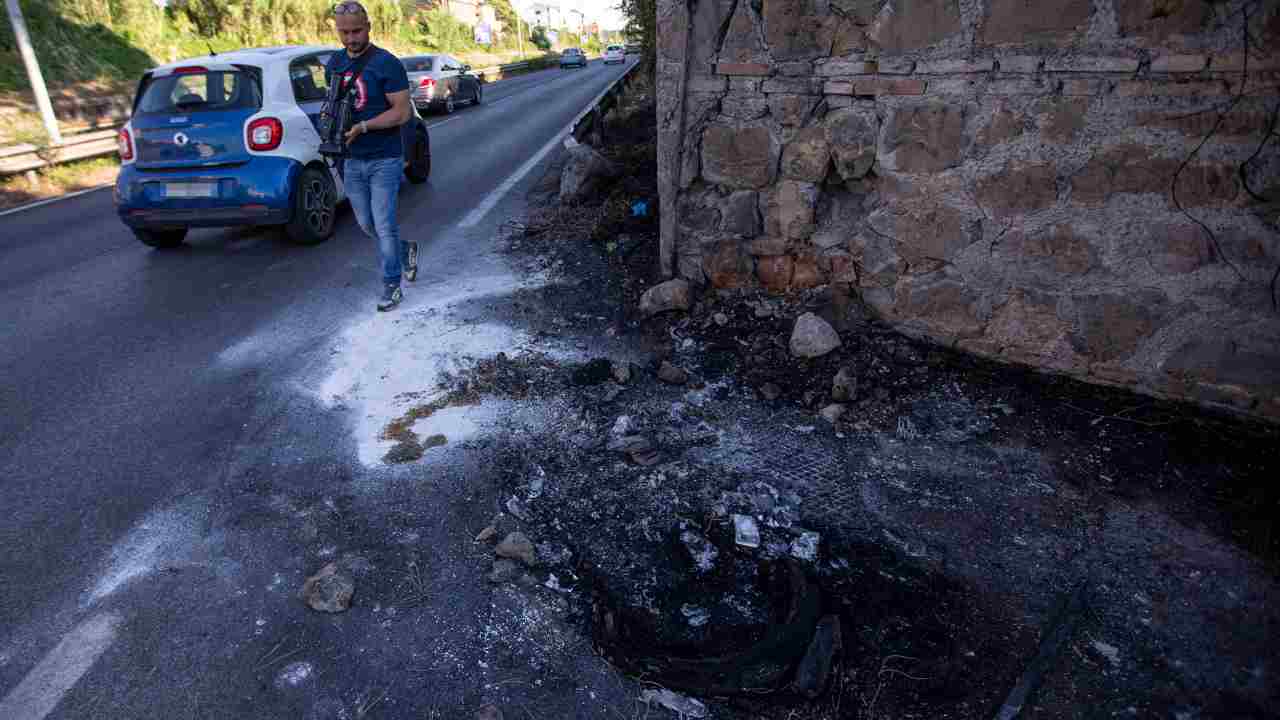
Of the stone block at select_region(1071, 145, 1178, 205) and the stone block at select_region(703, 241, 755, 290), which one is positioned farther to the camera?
the stone block at select_region(703, 241, 755, 290)

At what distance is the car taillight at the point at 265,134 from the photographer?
19.9 ft

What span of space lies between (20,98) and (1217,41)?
68.2 feet

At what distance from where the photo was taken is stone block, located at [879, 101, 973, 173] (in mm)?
3500

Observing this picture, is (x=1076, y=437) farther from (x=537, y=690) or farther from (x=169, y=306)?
(x=169, y=306)

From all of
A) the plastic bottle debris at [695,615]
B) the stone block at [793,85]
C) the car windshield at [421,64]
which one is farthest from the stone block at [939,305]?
the car windshield at [421,64]

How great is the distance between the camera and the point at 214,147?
239 inches

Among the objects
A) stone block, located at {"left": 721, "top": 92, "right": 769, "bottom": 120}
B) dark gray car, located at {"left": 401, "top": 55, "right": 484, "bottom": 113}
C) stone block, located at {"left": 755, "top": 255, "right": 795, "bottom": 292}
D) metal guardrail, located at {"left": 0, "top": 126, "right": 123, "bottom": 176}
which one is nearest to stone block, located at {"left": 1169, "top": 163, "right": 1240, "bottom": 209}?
stone block, located at {"left": 755, "top": 255, "right": 795, "bottom": 292}

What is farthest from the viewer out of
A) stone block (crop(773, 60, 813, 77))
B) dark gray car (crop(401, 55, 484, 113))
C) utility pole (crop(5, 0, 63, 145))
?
dark gray car (crop(401, 55, 484, 113))

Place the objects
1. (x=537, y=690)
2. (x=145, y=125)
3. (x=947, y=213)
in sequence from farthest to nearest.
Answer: (x=145, y=125) < (x=947, y=213) < (x=537, y=690)

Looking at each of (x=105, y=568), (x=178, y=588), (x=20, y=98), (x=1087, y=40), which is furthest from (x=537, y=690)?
(x=20, y=98)

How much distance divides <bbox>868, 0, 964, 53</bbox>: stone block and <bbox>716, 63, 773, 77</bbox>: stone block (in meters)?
0.61

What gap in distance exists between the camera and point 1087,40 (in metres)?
3.07

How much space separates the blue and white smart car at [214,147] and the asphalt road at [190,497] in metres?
0.50

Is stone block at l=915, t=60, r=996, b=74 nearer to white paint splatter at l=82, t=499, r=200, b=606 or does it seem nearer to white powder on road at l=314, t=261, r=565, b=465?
white powder on road at l=314, t=261, r=565, b=465
